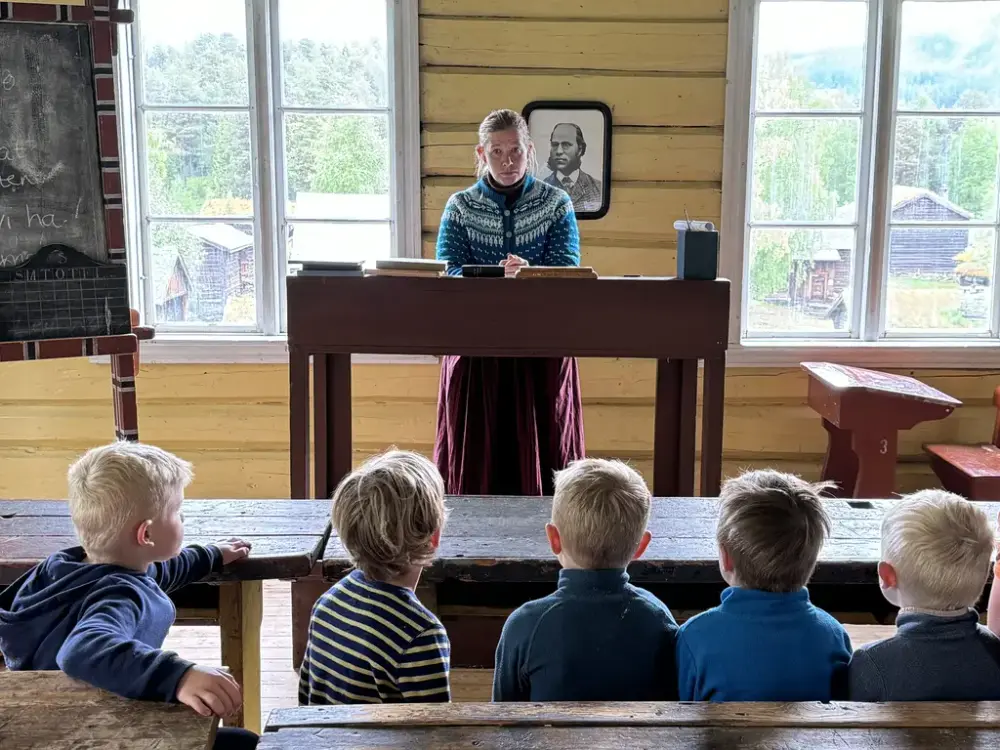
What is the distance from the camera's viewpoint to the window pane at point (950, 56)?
3693mm

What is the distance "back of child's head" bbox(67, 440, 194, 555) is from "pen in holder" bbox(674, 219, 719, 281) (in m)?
1.59

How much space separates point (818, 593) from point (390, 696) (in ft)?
3.54

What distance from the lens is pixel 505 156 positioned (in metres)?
2.90

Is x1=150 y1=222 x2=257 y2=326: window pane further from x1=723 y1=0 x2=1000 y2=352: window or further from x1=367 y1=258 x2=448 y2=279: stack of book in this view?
x1=723 y1=0 x2=1000 y2=352: window

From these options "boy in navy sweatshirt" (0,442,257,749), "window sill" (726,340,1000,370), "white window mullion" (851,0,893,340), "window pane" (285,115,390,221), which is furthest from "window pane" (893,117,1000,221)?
"boy in navy sweatshirt" (0,442,257,749)

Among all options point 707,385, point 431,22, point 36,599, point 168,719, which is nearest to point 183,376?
point 431,22

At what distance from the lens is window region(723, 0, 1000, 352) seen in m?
3.70

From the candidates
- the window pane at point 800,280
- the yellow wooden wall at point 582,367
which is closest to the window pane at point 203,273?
the yellow wooden wall at point 582,367

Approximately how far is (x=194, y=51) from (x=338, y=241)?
91 cm

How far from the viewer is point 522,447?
2863 mm

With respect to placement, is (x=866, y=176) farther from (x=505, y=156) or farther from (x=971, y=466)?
(x=505, y=156)

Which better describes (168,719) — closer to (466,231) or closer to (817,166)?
(466,231)

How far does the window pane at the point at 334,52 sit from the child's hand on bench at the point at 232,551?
248cm

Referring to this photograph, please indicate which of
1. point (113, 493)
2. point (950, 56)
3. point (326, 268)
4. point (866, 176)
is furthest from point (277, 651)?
point (950, 56)
